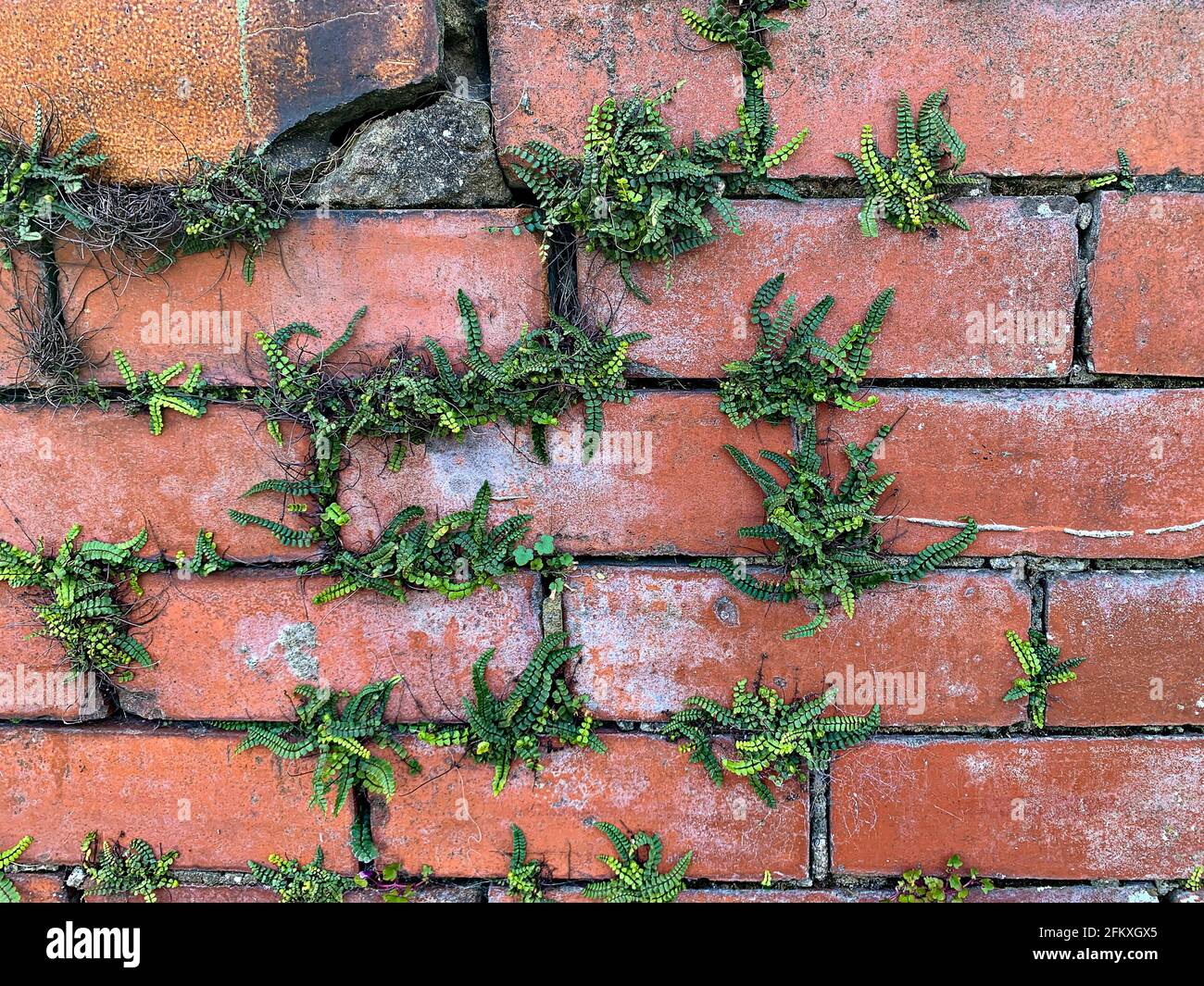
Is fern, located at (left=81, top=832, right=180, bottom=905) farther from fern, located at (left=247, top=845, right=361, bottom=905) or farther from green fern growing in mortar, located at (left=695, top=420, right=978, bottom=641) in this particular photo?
green fern growing in mortar, located at (left=695, top=420, right=978, bottom=641)

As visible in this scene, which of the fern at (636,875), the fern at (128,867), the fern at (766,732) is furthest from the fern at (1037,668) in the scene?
the fern at (128,867)

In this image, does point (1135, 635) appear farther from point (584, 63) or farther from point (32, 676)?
point (32, 676)

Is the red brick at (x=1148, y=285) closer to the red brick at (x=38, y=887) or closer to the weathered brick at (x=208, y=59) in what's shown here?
the weathered brick at (x=208, y=59)

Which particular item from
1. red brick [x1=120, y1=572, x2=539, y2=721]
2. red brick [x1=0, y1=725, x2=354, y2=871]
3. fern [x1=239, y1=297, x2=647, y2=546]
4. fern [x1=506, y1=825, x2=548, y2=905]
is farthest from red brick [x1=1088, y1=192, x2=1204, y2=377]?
red brick [x1=0, y1=725, x2=354, y2=871]

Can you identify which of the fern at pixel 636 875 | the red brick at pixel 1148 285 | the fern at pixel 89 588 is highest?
the red brick at pixel 1148 285

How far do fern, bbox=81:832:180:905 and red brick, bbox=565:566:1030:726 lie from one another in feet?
3.56

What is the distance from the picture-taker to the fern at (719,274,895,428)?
1.49m

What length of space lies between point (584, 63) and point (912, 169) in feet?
2.39

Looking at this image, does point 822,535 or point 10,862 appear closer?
point 822,535

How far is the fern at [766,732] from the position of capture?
5.06ft

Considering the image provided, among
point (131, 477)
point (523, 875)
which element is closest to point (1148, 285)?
point (523, 875)

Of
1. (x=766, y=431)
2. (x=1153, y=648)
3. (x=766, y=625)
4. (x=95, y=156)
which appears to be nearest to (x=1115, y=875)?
(x=1153, y=648)

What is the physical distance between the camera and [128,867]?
164 centimetres

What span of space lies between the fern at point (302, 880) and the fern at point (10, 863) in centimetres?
53
